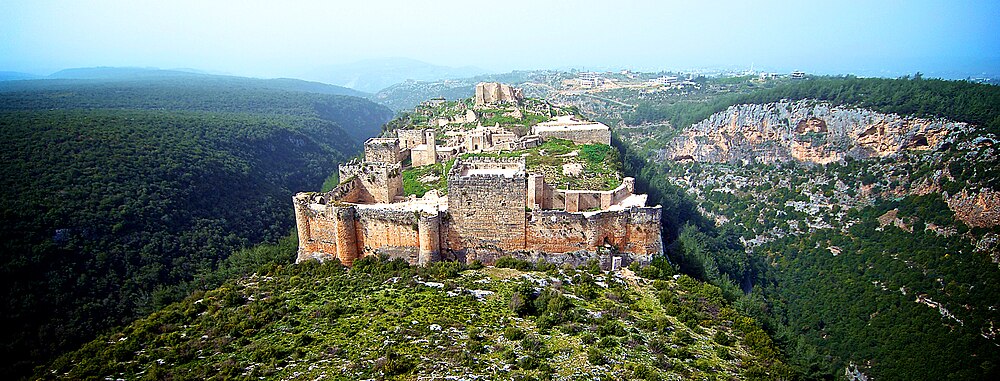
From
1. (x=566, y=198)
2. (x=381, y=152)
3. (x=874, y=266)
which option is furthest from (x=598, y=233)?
(x=874, y=266)

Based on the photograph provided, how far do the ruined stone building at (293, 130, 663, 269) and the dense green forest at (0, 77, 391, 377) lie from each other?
39.7ft

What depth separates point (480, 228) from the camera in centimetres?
2003

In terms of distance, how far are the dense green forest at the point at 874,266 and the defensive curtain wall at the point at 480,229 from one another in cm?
672

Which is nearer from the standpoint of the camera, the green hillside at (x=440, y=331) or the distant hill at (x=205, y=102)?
the green hillside at (x=440, y=331)

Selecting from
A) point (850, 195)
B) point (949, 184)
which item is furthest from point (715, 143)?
point (949, 184)

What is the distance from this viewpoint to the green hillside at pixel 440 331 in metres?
13.3

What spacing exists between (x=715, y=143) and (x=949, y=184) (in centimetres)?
2871

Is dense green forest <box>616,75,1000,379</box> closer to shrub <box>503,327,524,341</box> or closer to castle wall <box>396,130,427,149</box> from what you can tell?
shrub <box>503,327,524,341</box>

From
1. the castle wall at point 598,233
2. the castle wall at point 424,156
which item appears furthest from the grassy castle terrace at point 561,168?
the castle wall at point 598,233

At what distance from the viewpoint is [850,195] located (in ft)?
138

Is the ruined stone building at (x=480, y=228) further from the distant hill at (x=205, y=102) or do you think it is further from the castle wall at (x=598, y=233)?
the distant hill at (x=205, y=102)

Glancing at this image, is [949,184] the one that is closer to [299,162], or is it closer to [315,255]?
[315,255]

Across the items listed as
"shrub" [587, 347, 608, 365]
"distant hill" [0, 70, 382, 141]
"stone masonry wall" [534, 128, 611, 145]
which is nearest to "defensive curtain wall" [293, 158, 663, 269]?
"shrub" [587, 347, 608, 365]

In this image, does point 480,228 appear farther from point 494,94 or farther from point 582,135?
point 494,94
